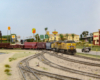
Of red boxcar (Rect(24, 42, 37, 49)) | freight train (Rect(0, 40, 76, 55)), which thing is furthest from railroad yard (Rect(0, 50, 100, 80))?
red boxcar (Rect(24, 42, 37, 49))

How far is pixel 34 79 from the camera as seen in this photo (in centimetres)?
1027

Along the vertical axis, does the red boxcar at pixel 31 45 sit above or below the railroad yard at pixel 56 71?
above

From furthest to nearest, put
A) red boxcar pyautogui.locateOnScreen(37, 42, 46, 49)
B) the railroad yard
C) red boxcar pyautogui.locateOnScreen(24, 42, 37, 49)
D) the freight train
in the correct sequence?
1. red boxcar pyautogui.locateOnScreen(24, 42, 37, 49)
2. red boxcar pyautogui.locateOnScreen(37, 42, 46, 49)
3. the freight train
4. the railroad yard

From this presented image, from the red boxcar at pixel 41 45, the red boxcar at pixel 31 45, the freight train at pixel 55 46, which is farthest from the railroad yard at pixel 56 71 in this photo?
the red boxcar at pixel 31 45

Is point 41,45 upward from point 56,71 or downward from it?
upward

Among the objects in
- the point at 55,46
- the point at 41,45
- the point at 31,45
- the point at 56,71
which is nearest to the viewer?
the point at 56,71

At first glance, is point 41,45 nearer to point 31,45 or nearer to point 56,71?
point 31,45

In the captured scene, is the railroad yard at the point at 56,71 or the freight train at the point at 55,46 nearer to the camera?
the railroad yard at the point at 56,71

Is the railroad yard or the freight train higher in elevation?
the freight train

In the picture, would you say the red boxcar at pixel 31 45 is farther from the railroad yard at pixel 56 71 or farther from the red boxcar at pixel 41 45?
the railroad yard at pixel 56 71

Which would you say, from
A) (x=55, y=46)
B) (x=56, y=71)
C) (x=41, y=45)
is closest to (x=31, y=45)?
(x=41, y=45)

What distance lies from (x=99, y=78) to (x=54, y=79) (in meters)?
3.75

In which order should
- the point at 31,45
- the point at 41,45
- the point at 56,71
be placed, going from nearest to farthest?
the point at 56,71
the point at 41,45
the point at 31,45

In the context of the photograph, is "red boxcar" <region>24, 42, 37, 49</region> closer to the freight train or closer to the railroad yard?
the freight train
